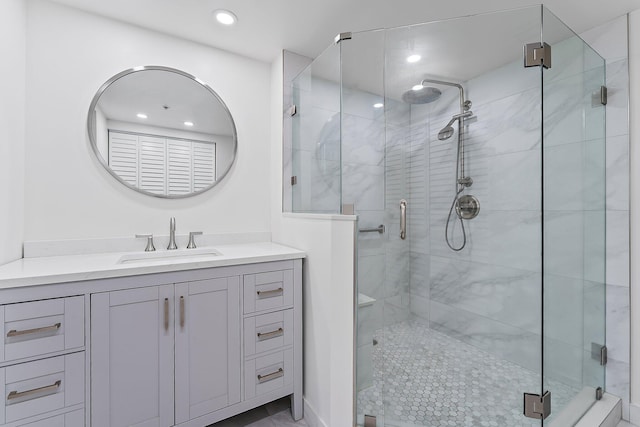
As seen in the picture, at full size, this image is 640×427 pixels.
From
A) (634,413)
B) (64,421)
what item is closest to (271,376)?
(64,421)

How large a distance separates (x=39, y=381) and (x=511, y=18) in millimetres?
2562

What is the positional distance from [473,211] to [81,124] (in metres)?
2.33

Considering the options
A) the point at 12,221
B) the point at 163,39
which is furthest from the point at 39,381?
the point at 163,39

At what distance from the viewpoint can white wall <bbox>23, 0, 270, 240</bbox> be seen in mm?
1531

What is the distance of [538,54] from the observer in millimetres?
1307

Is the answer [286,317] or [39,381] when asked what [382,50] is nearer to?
[286,317]

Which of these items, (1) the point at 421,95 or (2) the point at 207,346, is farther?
(1) the point at 421,95

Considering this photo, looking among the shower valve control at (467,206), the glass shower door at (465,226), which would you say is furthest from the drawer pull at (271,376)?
the shower valve control at (467,206)

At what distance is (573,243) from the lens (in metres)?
1.55

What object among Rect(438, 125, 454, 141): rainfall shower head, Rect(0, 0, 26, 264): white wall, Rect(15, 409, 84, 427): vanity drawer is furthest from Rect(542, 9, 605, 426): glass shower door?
Rect(0, 0, 26, 264): white wall

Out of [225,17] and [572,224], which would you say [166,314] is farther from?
[572,224]

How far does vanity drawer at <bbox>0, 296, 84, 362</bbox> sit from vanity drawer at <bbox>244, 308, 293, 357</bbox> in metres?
0.70

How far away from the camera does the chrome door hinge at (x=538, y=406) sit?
4.24 ft

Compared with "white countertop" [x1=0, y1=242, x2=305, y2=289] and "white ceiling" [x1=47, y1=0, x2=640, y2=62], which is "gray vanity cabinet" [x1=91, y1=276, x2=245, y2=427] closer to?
"white countertop" [x1=0, y1=242, x2=305, y2=289]
